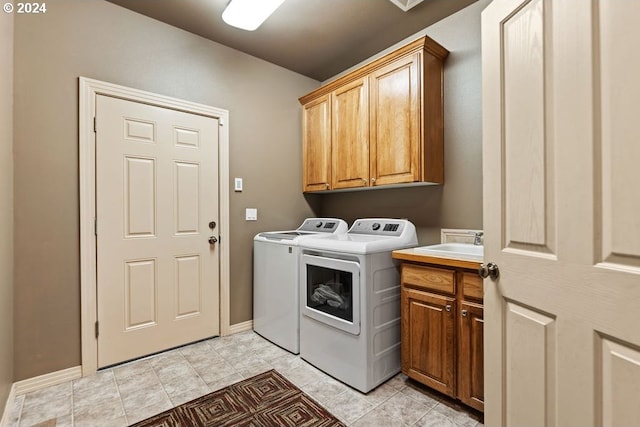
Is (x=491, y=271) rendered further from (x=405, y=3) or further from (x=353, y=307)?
(x=405, y=3)

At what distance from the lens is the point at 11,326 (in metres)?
1.82

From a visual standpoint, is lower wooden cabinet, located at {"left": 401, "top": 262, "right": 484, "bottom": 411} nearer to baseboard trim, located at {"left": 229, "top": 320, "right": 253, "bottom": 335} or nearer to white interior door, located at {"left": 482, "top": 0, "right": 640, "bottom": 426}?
white interior door, located at {"left": 482, "top": 0, "right": 640, "bottom": 426}

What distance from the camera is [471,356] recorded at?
1607 mm

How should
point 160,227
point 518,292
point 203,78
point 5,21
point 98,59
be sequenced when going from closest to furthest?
point 518,292
point 5,21
point 98,59
point 160,227
point 203,78

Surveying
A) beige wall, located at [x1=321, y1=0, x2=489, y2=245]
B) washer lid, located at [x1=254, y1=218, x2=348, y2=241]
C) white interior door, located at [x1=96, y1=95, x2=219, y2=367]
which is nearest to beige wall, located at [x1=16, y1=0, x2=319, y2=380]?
white interior door, located at [x1=96, y1=95, x2=219, y2=367]

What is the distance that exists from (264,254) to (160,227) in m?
0.87

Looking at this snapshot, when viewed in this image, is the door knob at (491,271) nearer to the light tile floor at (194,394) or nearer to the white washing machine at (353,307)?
the white washing machine at (353,307)

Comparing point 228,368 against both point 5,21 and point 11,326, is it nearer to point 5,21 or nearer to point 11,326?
point 11,326

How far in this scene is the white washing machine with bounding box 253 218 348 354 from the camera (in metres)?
2.37

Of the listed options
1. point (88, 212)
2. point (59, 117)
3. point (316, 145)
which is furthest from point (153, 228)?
point (316, 145)

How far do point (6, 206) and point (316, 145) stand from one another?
2291 mm

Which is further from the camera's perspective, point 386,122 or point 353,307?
point 386,122

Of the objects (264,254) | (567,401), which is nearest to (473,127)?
(567,401)

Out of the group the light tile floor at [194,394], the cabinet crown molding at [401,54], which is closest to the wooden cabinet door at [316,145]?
the cabinet crown molding at [401,54]
